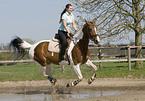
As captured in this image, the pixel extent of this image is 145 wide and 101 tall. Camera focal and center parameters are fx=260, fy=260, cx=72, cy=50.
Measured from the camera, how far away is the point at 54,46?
8719 millimetres

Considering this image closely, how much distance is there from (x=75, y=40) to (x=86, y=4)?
11365mm

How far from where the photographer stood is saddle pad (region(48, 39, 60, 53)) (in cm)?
→ 870

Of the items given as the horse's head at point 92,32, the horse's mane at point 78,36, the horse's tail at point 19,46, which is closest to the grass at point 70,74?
the horse's tail at point 19,46

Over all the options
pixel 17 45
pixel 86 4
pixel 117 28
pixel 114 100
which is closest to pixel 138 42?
pixel 117 28

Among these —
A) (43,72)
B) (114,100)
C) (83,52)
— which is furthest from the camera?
(43,72)

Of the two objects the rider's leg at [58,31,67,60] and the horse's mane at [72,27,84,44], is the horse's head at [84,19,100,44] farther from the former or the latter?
the rider's leg at [58,31,67,60]

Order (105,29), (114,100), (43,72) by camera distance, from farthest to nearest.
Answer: (105,29) → (43,72) → (114,100)

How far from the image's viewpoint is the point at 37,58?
911 cm

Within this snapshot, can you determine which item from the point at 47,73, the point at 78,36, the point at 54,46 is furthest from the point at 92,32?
the point at 47,73

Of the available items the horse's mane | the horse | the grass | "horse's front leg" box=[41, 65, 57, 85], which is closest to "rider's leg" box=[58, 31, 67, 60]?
the horse

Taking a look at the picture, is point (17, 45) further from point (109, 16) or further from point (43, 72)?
point (109, 16)

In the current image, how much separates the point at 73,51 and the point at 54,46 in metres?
0.78

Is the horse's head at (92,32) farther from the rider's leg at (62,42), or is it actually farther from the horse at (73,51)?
the rider's leg at (62,42)

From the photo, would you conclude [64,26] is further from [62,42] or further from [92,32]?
[92,32]
